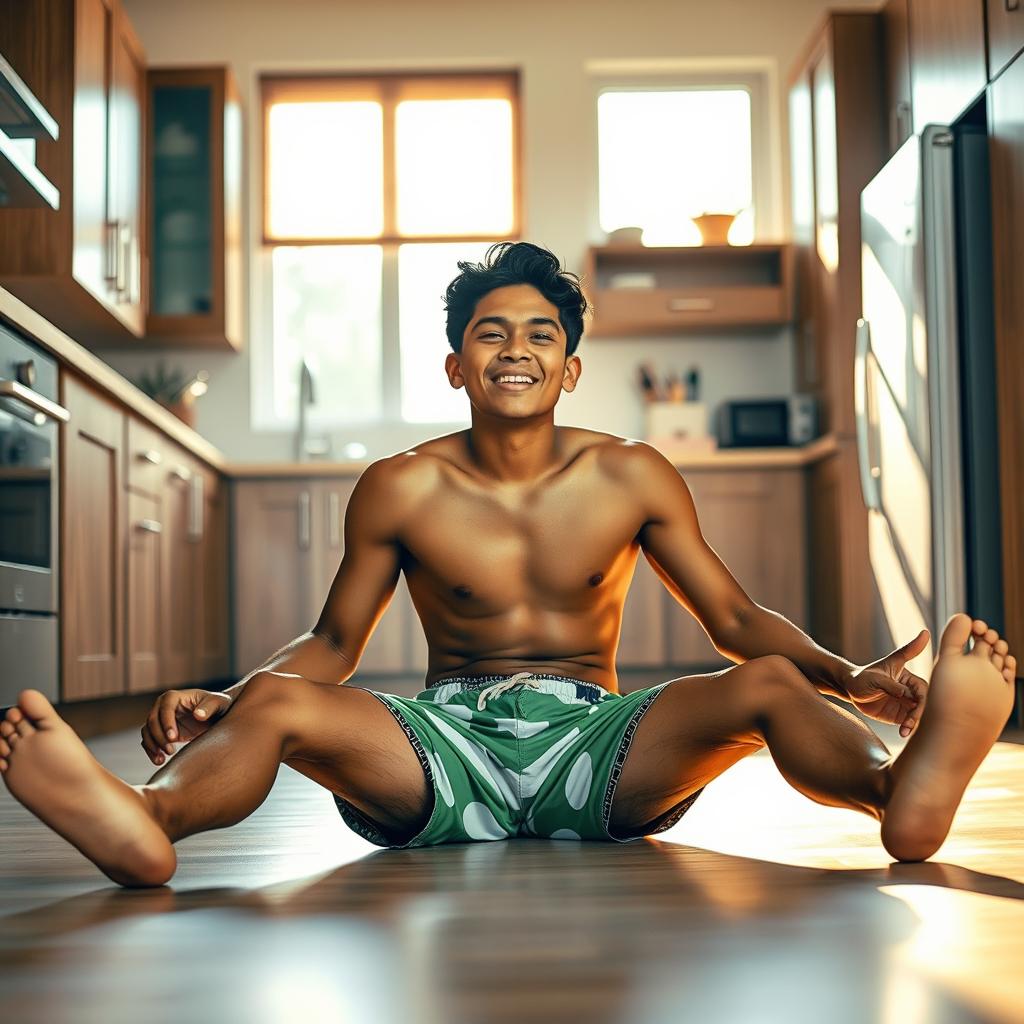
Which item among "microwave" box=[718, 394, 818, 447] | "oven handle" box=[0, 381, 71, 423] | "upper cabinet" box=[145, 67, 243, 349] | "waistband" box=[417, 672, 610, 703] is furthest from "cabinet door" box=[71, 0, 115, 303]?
"waistband" box=[417, 672, 610, 703]

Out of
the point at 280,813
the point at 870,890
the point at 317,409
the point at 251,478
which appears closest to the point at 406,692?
the point at 251,478

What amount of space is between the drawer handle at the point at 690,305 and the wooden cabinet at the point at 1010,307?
6.84 ft

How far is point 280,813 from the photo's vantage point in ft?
7.00

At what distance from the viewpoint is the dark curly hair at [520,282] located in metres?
1.87

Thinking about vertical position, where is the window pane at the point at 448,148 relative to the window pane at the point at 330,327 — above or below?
above

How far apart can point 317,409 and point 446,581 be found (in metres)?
4.17

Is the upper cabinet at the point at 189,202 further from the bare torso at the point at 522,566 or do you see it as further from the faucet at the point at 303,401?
the bare torso at the point at 522,566

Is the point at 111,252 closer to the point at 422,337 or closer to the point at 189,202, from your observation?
the point at 189,202

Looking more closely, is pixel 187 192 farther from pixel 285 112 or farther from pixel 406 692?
pixel 406 692

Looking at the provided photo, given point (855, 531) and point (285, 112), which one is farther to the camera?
point (285, 112)

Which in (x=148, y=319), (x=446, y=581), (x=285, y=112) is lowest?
(x=446, y=581)

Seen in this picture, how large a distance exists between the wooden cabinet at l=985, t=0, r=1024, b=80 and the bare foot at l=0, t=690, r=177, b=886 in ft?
8.90

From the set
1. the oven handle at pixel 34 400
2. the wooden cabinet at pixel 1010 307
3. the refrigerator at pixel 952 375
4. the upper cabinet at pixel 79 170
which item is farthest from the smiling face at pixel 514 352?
the upper cabinet at pixel 79 170

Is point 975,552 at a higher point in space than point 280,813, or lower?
higher
